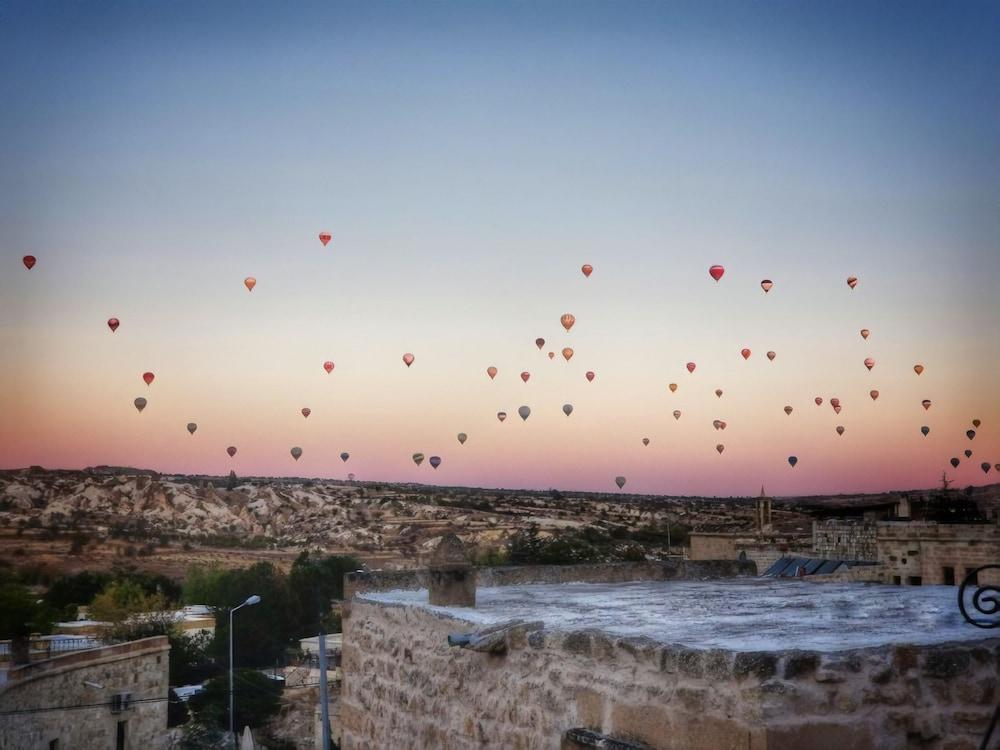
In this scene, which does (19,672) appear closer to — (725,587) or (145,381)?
(145,381)

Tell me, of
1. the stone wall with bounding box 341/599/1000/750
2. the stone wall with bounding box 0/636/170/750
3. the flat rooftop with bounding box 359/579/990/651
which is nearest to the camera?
the stone wall with bounding box 341/599/1000/750

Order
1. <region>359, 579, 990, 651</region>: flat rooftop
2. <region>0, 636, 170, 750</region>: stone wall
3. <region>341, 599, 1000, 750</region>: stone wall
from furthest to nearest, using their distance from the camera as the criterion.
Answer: <region>0, 636, 170, 750</region>: stone wall
<region>359, 579, 990, 651</region>: flat rooftop
<region>341, 599, 1000, 750</region>: stone wall

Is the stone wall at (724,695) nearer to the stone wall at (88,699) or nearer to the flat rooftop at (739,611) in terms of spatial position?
the flat rooftop at (739,611)

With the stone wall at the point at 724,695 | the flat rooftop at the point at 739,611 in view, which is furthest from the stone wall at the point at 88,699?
the stone wall at the point at 724,695

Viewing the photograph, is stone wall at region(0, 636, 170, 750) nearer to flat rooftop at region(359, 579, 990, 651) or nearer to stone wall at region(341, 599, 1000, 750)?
flat rooftop at region(359, 579, 990, 651)

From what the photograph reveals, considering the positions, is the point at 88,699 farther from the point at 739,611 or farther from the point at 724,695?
the point at 724,695

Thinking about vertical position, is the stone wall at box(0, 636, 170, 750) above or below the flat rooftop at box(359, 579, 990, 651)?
below

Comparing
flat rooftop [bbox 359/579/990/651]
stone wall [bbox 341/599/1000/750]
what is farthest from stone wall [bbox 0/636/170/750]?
stone wall [bbox 341/599/1000/750]
